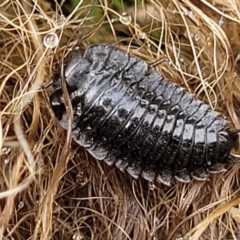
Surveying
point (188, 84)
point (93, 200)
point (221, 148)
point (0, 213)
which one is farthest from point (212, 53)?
point (0, 213)

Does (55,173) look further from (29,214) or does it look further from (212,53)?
(212,53)

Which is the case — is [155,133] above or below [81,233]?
above

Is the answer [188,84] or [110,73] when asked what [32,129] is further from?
[188,84]

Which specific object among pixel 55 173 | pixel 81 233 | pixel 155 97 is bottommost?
pixel 81 233
